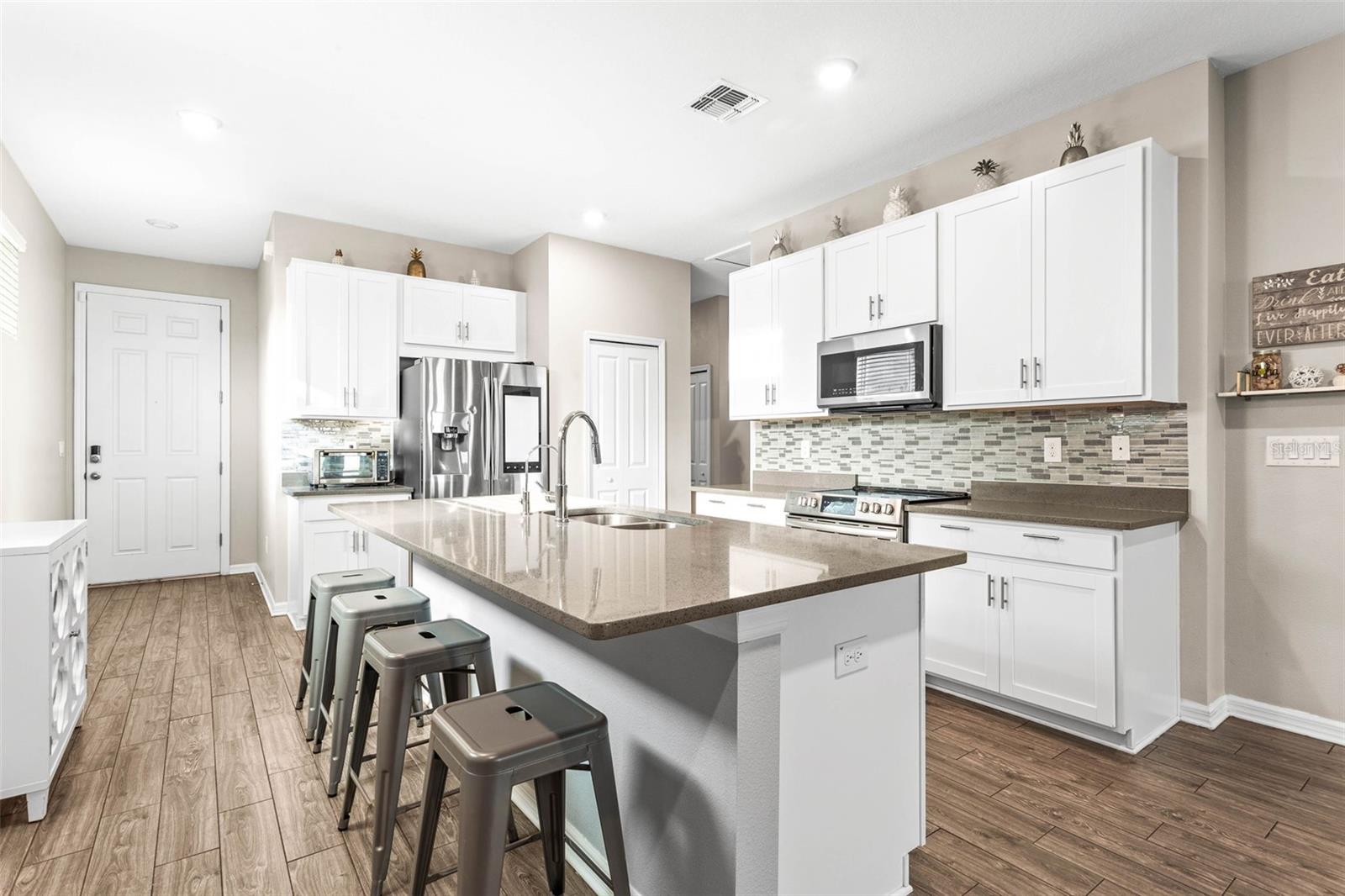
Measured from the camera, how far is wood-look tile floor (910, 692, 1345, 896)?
70.9 inches

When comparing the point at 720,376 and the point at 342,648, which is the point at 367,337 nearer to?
the point at 342,648

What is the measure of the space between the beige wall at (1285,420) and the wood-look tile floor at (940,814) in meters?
0.32

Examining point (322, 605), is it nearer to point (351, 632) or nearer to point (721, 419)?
point (351, 632)

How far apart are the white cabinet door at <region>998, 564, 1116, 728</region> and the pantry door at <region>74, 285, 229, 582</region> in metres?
6.17

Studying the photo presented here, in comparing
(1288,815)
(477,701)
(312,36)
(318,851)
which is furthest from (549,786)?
(312,36)

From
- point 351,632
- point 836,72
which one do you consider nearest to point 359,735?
point 351,632

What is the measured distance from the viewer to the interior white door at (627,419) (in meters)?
5.29

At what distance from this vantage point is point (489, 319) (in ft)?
17.0

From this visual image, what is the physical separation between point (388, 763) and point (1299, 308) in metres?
3.56

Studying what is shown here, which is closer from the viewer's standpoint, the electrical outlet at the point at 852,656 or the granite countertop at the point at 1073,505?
the electrical outlet at the point at 852,656

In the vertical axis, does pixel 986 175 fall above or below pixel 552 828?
above

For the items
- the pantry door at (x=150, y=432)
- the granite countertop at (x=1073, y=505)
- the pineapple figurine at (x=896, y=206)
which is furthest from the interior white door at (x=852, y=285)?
the pantry door at (x=150, y=432)

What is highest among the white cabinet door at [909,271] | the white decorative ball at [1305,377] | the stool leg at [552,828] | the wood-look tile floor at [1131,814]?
the white cabinet door at [909,271]

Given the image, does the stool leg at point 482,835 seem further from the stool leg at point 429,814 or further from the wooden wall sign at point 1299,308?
the wooden wall sign at point 1299,308
